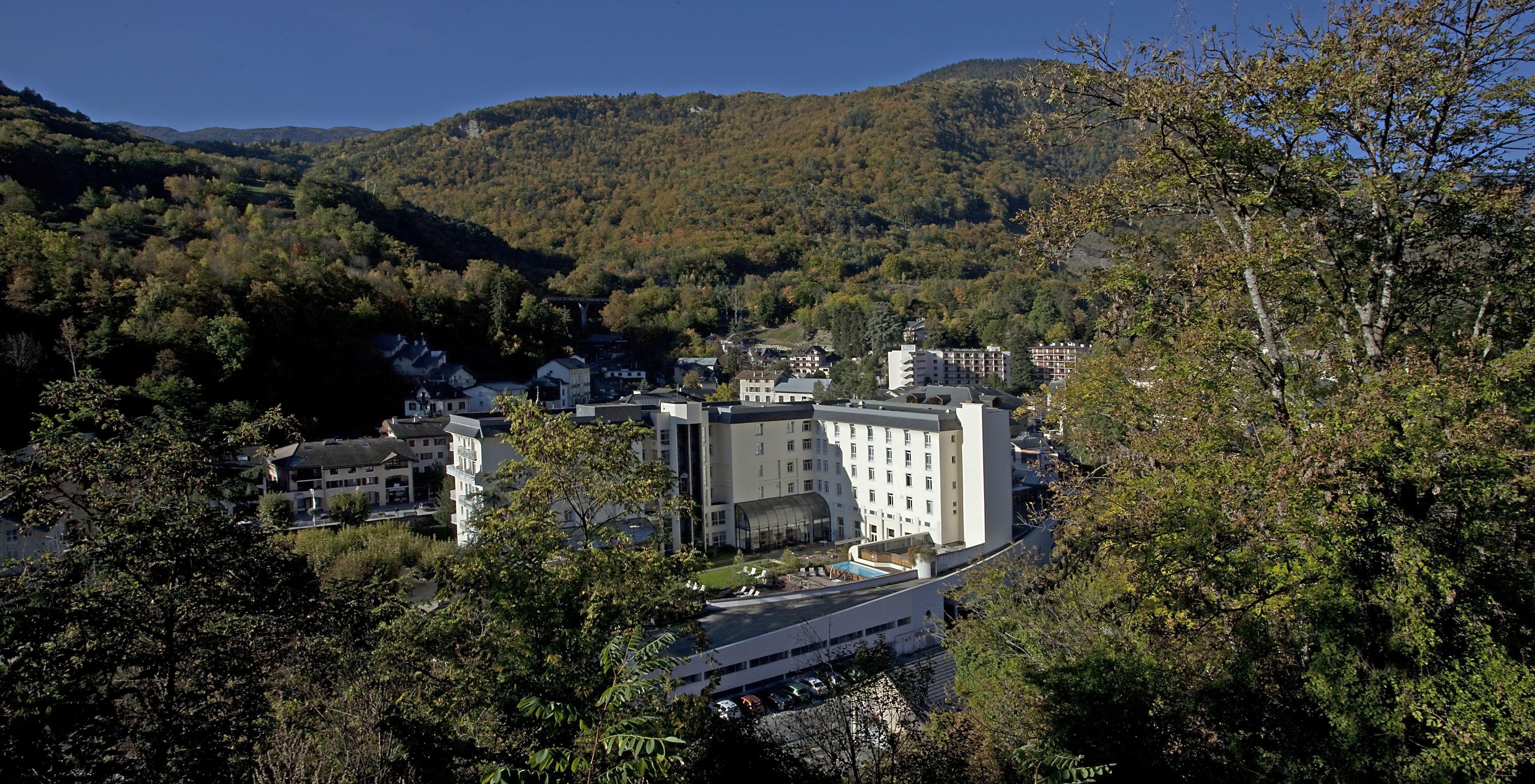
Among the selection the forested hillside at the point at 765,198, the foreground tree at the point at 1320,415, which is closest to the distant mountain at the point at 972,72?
the forested hillside at the point at 765,198

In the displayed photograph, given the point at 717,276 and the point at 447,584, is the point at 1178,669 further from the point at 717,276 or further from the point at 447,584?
the point at 717,276

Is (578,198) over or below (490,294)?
over

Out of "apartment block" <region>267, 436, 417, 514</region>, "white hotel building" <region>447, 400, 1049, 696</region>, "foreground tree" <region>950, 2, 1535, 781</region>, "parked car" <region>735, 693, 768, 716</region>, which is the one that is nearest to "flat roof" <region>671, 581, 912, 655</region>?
"white hotel building" <region>447, 400, 1049, 696</region>

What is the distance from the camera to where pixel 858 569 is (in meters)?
20.4

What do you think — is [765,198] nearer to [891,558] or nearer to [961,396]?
[961,396]

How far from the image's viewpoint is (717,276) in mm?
77688

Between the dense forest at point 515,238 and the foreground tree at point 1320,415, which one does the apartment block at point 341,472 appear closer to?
the dense forest at point 515,238

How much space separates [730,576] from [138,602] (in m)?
16.2

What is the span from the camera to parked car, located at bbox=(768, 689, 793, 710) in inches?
521

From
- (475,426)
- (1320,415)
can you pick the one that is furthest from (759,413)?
(1320,415)

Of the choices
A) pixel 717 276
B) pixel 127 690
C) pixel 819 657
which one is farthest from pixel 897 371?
pixel 127 690

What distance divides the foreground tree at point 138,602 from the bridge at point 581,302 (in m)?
60.2

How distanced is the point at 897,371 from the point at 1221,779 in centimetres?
4551

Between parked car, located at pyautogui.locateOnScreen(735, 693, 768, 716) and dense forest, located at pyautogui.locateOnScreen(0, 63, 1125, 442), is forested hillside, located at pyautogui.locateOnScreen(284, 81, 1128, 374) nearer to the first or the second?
dense forest, located at pyautogui.locateOnScreen(0, 63, 1125, 442)
